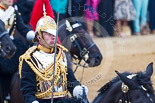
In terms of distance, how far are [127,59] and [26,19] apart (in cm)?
352

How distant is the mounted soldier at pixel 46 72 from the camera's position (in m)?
5.84

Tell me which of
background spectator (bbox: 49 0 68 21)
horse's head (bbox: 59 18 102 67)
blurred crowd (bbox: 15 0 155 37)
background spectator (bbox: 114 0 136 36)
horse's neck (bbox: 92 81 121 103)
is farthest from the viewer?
background spectator (bbox: 114 0 136 36)

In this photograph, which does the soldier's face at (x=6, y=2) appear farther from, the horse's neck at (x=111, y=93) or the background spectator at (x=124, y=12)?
the background spectator at (x=124, y=12)

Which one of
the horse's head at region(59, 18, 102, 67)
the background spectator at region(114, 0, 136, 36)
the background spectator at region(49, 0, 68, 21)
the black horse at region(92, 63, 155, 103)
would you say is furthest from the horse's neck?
the background spectator at region(114, 0, 136, 36)

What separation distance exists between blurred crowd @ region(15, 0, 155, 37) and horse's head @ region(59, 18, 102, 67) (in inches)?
6.7

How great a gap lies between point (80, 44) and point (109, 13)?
158 inches

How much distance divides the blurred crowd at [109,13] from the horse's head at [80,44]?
170 millimetres

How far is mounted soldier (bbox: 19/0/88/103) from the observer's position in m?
5.84

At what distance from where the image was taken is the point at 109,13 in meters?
12.2

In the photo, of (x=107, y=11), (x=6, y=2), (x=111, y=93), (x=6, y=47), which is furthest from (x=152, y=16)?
(x=111, y=93)

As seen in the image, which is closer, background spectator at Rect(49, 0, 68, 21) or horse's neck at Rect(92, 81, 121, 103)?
horse's neck at Rect(92, 81, 121, 103)

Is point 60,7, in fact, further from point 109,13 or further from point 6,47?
point 109,13

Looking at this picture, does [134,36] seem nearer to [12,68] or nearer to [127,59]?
[127,59]

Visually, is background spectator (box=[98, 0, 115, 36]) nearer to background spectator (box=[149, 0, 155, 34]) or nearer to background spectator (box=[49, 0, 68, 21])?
background spectator (box=[149, 0, 155, 34])
